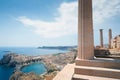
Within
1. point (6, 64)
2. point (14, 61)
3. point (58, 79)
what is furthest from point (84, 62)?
point (6, 64)

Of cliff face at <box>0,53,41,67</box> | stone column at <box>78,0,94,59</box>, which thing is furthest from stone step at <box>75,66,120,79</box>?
cliff face at <box>0,53,41,67</box>

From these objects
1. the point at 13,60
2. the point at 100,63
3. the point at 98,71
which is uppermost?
the point at 100,63

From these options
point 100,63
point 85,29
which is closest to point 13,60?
point 85,29

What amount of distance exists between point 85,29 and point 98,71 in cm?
237

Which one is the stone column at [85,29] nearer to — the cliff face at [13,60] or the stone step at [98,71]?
the stone step at [98,71]

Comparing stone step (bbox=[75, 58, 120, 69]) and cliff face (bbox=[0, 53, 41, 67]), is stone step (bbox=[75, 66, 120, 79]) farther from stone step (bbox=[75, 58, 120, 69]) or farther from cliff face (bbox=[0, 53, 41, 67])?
cliff face (bbox=[0, 53, 41, 67])

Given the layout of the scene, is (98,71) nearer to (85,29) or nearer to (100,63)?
(100,63)

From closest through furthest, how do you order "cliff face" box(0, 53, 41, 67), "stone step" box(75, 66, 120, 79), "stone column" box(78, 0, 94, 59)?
"stone step" box(75, 66, 120, 79)
"stone column" box(78, 0, 94, 59)
"cliff face" box(0, 53, 41, 67)

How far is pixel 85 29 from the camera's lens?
8.09m

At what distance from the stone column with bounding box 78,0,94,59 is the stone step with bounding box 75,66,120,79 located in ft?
3.27

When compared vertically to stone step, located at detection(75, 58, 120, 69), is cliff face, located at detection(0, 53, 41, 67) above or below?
below

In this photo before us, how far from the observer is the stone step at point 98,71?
666cm

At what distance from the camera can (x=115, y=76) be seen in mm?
6625

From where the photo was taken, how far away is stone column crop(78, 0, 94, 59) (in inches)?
315
